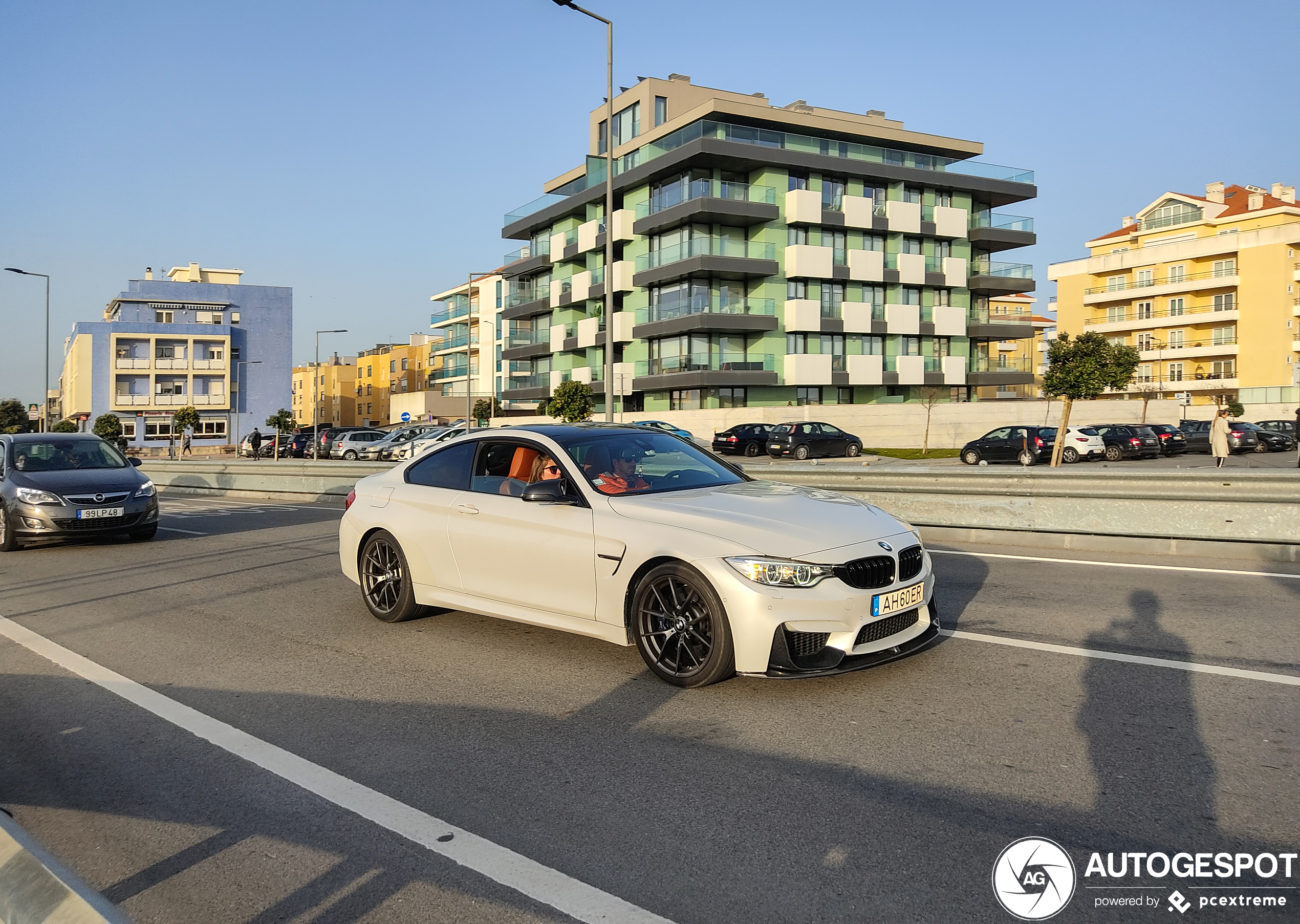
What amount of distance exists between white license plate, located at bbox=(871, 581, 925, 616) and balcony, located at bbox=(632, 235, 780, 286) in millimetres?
45637

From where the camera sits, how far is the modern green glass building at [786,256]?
2003 inches

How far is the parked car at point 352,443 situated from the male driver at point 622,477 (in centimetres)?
4484

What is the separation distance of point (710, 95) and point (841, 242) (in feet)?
48.5

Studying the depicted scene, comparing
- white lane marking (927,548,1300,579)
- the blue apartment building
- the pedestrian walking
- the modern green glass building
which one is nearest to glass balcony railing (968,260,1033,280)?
the modern green glass building

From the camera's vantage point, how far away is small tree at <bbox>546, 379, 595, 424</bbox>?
5062 centimetres

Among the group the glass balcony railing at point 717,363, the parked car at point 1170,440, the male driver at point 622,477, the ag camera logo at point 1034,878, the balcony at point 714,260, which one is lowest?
the ag camera logo at point 1034,878

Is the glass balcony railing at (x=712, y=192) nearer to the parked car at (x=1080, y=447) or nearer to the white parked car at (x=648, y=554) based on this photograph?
the parked car at (x=1080, y=447)

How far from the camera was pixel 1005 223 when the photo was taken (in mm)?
56531

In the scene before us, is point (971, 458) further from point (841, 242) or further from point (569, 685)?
point (569, 685)

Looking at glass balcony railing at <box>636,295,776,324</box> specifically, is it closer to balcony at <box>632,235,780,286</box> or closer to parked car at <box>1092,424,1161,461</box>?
balcony at <box>632,235,780,286</box>

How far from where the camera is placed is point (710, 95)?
6159 cm

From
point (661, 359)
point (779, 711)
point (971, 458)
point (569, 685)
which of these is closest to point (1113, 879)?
point (779, 711)

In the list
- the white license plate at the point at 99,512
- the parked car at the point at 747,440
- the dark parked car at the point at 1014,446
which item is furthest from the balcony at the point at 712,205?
the white license plate at the point at 99,512

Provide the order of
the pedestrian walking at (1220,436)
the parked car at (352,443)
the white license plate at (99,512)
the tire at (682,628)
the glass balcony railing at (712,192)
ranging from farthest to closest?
the glass balcony railing at (712,192) → the parked car at (352,443) → the pedestrian walking at (1220,436) → the white license plate at (99,512) → the tire at (682,628)
